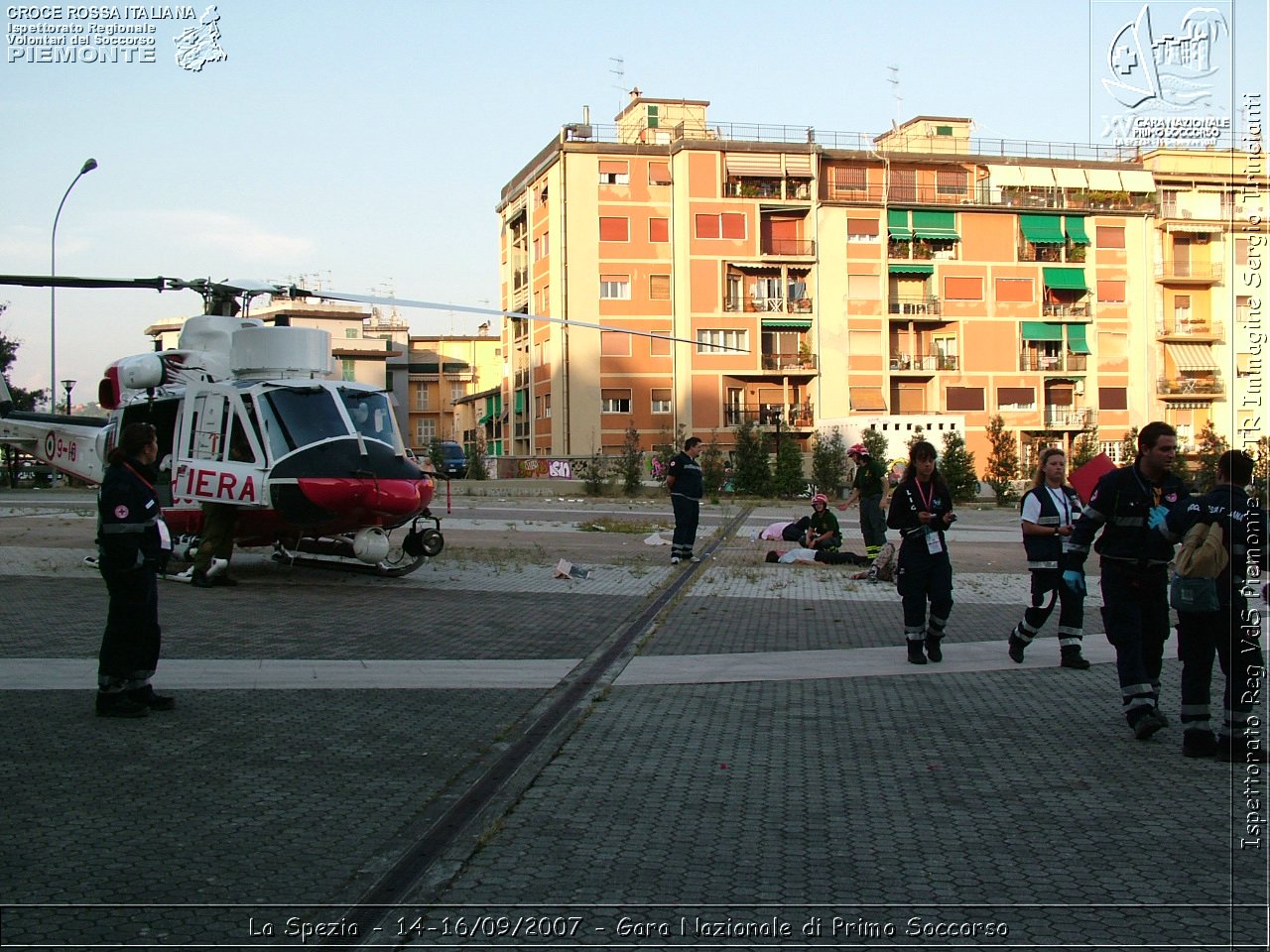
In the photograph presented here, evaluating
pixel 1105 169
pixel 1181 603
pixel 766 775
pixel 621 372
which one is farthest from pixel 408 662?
pixel 1105 169

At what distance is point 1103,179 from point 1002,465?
30.5m

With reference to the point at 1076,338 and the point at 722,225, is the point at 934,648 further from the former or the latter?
the point at 1076,338

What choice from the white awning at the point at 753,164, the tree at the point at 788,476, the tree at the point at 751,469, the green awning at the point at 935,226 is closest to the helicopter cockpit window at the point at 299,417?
the tree at the point at 788,476

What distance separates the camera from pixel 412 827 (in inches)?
224

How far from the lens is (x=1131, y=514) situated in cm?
766

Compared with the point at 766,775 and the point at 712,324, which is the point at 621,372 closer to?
the point at 712,324

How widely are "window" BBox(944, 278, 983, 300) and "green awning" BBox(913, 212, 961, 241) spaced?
222 centimetres

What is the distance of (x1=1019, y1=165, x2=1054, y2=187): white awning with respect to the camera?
67.7m

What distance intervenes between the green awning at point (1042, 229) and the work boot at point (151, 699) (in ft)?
213

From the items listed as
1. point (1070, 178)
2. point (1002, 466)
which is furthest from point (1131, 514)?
point (1070, 178)

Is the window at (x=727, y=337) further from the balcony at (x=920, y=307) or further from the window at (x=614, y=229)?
the balcony at (x=920, y=307)

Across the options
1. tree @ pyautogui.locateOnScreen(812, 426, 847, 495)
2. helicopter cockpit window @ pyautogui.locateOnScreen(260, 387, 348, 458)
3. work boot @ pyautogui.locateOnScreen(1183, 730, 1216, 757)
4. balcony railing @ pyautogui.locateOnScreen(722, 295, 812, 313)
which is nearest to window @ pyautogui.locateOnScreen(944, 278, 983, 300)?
balcony railing @ pyautogui.locateOnScreen(722, 295, 812, 313)

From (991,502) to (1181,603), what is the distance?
39374 millimetres

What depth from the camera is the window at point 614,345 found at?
211ft
